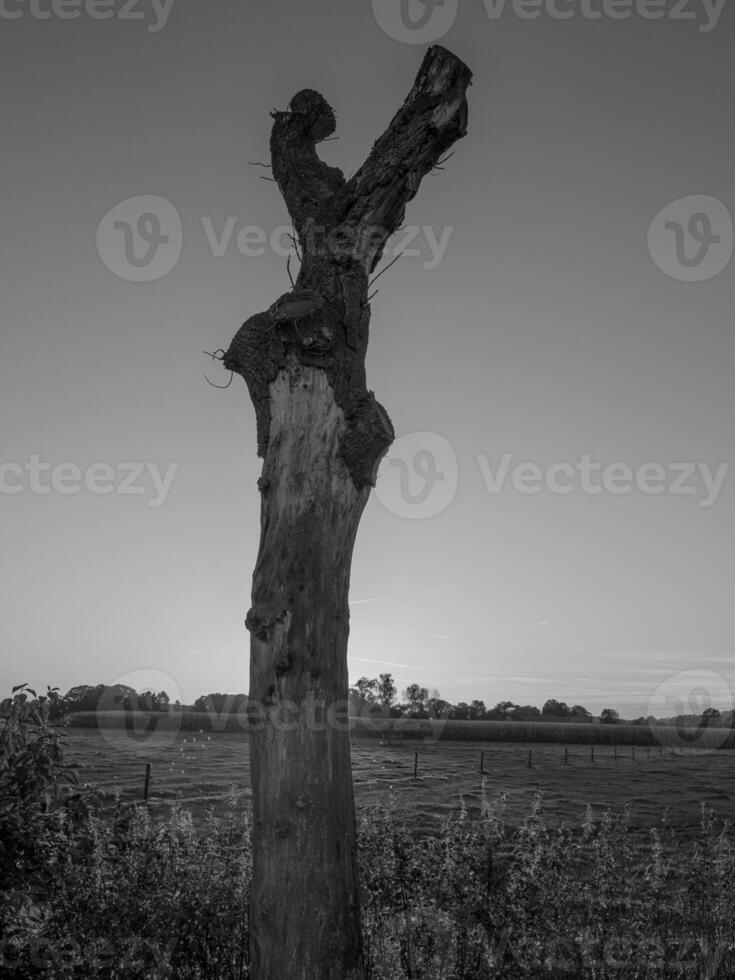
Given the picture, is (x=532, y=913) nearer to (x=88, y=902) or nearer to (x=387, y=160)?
(x=88, y=902)

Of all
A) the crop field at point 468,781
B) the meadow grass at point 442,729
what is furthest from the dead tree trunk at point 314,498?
the meadow grass at point 442,729

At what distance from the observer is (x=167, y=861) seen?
6.30 metres

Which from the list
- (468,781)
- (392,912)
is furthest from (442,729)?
(392,912)

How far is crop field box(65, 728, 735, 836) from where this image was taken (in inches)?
1259

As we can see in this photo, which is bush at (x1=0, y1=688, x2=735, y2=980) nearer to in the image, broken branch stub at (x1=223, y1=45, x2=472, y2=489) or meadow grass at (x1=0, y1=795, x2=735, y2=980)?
meadow grass at (x1=0, y1=795, x2=735, y2=980)

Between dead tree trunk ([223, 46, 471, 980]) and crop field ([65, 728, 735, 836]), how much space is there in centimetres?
1588

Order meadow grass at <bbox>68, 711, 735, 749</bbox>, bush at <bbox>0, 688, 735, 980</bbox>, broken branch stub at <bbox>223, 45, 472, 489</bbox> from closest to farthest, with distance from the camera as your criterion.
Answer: broken branch stub at <bbox>223, 45, 472, 489</bbox>, bush at <bbox>0, 688, 735, 980</bbox>, meadow grass at <bbox>68, 711, 735, 749</bbox>

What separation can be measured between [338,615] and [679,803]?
4471cm

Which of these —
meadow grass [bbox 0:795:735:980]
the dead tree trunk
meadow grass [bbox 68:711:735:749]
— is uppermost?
the dead tree trunk

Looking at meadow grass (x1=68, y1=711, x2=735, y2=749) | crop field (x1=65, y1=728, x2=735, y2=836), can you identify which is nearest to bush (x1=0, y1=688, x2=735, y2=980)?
crop field (x1=65, y1=728, x2=735, y2=836)

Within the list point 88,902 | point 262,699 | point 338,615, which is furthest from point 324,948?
point 88,902

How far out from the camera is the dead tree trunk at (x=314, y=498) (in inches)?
154

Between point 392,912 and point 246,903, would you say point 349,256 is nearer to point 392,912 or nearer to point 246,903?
point 246,903

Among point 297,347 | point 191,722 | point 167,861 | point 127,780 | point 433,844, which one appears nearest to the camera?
point 297,347
